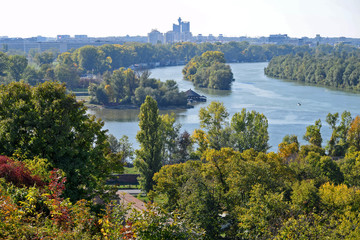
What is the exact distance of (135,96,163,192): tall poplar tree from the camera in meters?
18.8

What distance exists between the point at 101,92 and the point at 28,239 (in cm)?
4215

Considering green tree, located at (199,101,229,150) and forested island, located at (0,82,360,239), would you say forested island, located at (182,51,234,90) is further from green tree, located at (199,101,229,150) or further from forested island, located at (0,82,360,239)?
forested island, located at (0,82,360,239)

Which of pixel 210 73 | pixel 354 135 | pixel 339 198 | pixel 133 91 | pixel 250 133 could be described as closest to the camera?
pixel 339 198

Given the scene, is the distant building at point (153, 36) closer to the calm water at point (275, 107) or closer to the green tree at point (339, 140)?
the calm water at point (275, 107)

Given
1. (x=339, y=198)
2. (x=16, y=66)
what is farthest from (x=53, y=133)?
(x=16, y=66)

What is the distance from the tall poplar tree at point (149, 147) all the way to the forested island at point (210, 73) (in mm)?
38552

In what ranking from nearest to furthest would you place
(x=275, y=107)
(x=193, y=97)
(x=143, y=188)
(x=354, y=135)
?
1. (x=143, y=188)
2. (x=354, y=135)
3. (x=275, y=107)
4. (x=193, y=97)

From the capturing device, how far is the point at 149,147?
62.3 ft

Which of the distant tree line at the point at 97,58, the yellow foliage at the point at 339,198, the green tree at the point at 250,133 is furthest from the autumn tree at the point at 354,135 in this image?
the distant tree line at the point at 97,58

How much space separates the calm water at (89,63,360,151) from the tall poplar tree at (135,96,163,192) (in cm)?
1082

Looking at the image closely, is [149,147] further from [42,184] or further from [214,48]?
[214,48]

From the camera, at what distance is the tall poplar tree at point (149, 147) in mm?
18766

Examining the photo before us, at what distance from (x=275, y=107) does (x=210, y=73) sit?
1895cm

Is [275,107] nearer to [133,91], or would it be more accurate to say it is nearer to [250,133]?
[133,91]
